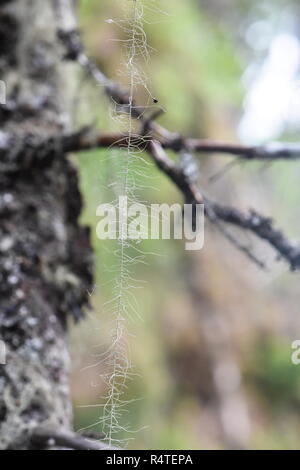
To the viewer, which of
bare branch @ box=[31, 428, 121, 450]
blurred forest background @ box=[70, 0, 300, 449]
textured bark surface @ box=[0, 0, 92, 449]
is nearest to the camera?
bare branch @ box=[31, 428, 121, 450]

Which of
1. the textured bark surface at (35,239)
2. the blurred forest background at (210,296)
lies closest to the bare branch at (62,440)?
the textured bark surface at (35,239)

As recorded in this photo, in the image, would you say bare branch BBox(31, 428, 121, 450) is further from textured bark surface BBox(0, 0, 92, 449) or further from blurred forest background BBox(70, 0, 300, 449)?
blurred forest background BBox(70, 0, 300, 449)

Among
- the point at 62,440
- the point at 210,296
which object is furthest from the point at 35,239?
the point at 210,296

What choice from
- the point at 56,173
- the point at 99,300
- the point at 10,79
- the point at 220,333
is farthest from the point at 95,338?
the point at 220,333

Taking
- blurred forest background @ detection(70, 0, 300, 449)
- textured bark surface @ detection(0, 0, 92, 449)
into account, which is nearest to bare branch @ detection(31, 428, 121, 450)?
textured bark surface @ detection(0, 0, 92, 449)

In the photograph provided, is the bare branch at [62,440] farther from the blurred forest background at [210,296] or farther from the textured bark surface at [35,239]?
the blurred forest background at [210,296]

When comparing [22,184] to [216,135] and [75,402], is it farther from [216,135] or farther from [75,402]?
[216,135]

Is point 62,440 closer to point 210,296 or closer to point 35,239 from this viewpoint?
point 35,239
